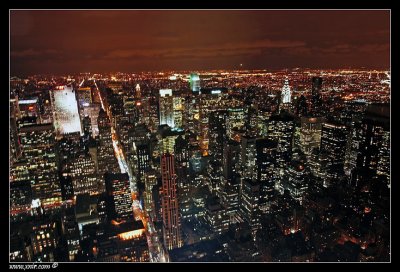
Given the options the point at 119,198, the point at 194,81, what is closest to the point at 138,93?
the point at 194,81

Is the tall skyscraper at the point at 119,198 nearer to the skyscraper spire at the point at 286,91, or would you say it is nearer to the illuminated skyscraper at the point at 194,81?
the illuminated skyscraper at the point at 194,81

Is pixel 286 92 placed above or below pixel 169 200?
above

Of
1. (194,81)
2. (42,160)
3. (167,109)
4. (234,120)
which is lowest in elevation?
(42,160)

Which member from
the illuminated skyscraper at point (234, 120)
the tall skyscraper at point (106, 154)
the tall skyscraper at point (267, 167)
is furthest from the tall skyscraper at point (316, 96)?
the tall skyscraper at point (106, 154)

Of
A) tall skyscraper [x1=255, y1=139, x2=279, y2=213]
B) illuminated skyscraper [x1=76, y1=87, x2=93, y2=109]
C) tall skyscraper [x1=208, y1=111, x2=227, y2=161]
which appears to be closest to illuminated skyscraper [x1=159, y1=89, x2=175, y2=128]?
tall skyscraper [x1=208, y1=111, x2=227, y2=161]

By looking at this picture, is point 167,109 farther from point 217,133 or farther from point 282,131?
point 282,131

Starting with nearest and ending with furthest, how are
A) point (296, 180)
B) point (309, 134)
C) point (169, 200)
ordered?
point (169, 200)
point (296, 180)
point (309, 134)
